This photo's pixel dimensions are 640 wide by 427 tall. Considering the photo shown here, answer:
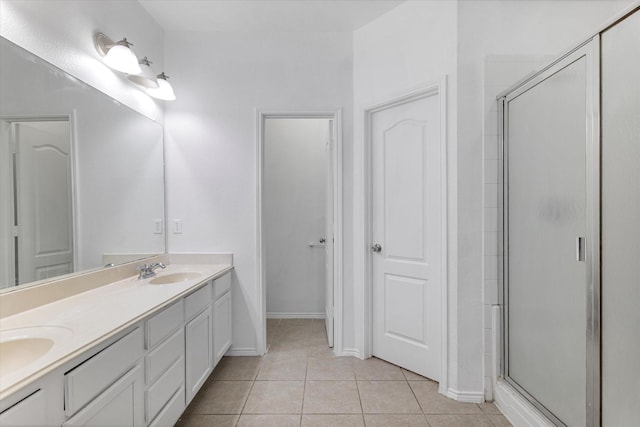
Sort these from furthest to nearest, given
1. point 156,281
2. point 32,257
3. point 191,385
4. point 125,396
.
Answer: point 156,281, point 191,385, point 32,257, point 125,396

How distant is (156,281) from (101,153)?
904 mm

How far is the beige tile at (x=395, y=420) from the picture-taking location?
172cm

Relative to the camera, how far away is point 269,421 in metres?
1.74

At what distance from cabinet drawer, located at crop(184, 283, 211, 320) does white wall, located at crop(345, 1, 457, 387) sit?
116 cm

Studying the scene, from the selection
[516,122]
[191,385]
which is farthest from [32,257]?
[516,122]

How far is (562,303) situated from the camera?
1.45m

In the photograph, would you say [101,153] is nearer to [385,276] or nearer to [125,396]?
[125,396]

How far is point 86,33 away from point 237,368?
244 cm

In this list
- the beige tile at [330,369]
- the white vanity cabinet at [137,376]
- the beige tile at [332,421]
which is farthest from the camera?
the beige tile at [330,369]

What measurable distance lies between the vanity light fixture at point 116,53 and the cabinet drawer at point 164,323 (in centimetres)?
148

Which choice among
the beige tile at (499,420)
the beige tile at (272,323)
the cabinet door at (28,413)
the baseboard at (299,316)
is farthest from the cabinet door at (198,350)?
the beige tile at (499,420)

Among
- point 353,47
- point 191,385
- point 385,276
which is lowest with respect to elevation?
point 191,385

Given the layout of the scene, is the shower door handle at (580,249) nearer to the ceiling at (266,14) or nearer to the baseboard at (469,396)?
the baseboard at (469,396)

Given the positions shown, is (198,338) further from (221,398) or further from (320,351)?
(320,351)
